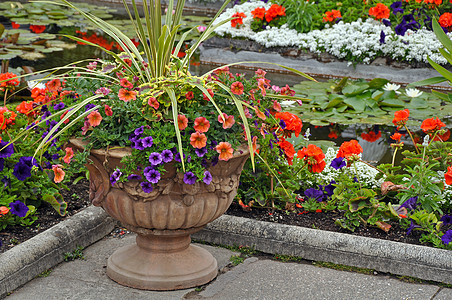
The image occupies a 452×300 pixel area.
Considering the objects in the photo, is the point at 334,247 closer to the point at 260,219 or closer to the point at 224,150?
the point at 260,219

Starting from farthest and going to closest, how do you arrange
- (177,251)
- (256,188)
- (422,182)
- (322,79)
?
(322,79) → (256,188) → (422,182) → (177,251)

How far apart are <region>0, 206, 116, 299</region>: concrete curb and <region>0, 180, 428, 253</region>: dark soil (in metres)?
0.13

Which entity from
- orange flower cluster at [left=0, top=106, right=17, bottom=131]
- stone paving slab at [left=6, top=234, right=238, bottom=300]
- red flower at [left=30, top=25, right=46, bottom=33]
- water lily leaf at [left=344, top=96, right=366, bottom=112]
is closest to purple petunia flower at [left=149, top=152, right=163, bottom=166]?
stone paving slab at [left=6, top=234, right=238, bottom=300]

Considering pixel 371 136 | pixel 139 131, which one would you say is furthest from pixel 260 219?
pixel 371 136

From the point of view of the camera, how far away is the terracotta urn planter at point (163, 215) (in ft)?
8.29

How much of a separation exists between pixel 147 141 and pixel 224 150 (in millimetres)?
316

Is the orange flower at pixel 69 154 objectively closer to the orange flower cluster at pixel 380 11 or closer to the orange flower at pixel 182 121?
the orange flower at pixel 182 121

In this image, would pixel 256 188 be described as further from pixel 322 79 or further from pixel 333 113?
pixel 322 79

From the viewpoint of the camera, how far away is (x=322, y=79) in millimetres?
7734

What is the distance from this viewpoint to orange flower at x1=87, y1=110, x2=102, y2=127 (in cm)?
244

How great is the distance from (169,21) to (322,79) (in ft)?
16.8

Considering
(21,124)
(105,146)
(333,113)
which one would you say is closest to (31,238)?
(105,146)

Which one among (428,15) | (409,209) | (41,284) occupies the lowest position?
(41,284)

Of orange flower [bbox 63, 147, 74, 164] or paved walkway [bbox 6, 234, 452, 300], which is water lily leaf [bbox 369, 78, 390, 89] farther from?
orange flower [bbox 63, 147, 74, 164]
